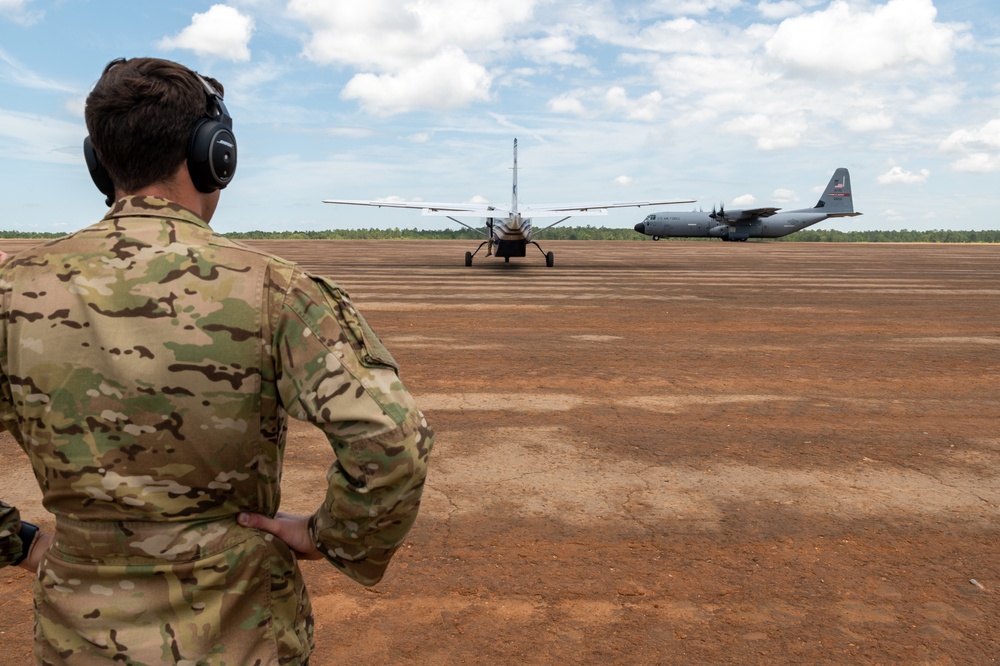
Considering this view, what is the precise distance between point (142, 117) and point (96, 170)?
34 cm

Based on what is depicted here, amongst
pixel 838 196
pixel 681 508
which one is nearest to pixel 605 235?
pixel 838 196

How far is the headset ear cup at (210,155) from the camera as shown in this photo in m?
1.66

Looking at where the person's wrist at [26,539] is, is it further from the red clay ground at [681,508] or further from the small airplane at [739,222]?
the small airplane at [739,222]

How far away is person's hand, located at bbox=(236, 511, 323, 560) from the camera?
1.69 meters

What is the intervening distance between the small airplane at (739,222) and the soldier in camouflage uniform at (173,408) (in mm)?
62454

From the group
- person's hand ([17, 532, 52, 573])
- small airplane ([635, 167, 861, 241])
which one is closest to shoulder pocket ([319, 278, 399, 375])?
person's hand ([17, 532, 52, 573])

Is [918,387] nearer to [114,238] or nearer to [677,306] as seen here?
[677,306]

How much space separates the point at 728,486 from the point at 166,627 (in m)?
4.35

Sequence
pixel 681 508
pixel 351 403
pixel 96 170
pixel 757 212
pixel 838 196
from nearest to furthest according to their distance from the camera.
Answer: pixel 351 403 → pixel 96 170 → pixel 681 508 → pixel 757 212 → pixel 838 196

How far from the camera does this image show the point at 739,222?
205ft

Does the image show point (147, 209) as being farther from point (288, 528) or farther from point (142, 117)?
point (288, 528)

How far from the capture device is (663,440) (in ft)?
20.7

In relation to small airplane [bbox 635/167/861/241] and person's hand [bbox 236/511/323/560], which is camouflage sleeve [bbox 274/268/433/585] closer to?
person's hand [bbox 236/511/323/560]

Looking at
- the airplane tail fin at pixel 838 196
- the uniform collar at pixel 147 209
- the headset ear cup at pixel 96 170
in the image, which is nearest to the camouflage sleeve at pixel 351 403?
the uniform collar at pixel 147 209
